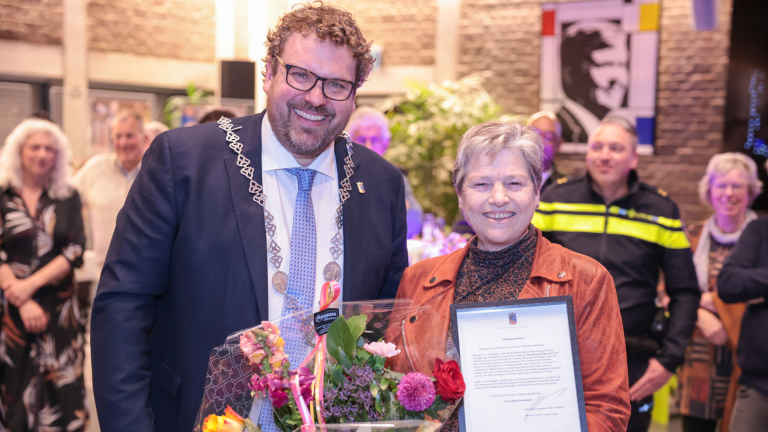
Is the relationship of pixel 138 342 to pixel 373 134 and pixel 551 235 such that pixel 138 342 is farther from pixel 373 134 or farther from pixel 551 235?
pixel 373 134

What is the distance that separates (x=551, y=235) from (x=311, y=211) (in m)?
1.75

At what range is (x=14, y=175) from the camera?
382 centimetres

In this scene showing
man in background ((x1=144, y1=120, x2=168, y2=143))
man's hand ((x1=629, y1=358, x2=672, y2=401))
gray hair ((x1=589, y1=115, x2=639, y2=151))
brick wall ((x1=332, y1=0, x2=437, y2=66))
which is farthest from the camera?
brick wall ((x1=332, y1=0, x2=437, y2=66))

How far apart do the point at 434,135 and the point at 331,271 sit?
544 centimetres

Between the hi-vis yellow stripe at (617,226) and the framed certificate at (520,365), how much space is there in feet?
5.56

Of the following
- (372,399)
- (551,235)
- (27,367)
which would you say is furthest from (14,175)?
(372,399)

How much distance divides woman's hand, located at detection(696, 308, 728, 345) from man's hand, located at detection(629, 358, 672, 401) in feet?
Answer: 3.10

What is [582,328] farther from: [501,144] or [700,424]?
[700,424]

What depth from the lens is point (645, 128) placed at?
287 inches

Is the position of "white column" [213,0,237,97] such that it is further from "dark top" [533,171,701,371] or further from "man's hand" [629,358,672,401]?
"man's hand" [629,358,672,401]

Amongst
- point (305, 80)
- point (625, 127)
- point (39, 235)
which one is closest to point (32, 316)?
point (39, 235)

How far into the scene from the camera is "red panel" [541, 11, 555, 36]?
7.67 metres

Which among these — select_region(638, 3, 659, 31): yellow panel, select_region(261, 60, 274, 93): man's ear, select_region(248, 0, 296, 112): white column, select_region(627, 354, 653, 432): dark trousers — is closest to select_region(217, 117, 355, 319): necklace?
select_region(261, 60, 274, 93): man's ear

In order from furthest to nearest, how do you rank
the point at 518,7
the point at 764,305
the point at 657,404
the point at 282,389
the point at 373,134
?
1. the point at 518,7
2. the point at 373,134
3. the point at 657,404
4. the point at 764,305
5. the point at 282,389
